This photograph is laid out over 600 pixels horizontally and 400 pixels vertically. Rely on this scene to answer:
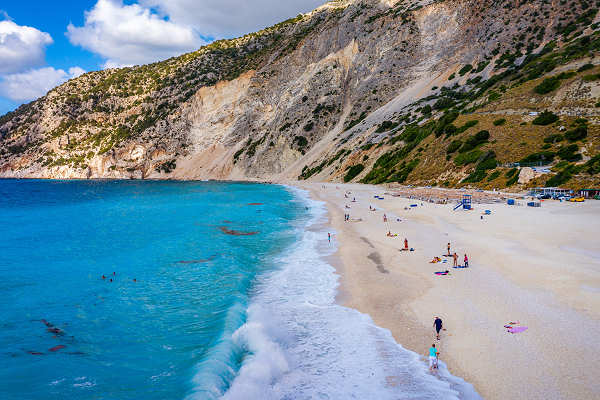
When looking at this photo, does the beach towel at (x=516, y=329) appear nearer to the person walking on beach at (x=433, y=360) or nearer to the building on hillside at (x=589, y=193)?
the person walking on beach at (x=433, y=360)

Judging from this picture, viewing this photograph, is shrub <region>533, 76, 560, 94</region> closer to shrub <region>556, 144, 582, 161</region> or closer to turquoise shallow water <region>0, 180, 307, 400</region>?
shrub <region>556, 144, 582, 161</region>

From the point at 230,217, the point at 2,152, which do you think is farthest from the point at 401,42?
the point at 2,152

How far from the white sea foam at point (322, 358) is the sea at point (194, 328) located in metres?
0.04

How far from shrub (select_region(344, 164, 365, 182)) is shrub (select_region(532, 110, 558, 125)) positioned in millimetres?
27061

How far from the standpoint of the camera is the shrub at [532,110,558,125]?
4175cm

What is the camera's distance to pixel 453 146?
47688 mm

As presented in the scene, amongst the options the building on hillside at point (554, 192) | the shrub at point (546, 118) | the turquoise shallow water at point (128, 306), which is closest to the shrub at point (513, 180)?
the building on hillside at point (554, 192)

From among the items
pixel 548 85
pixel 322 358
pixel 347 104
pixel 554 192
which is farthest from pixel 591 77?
pixel 322 358

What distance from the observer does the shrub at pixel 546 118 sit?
137ft

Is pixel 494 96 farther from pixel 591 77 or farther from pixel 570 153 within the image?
pixel 570 153

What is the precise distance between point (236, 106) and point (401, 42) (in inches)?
1966

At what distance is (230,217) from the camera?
3525 centimetres

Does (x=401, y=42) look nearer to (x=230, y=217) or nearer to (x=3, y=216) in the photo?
(x=230, y=217)

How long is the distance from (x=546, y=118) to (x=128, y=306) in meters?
47.9
